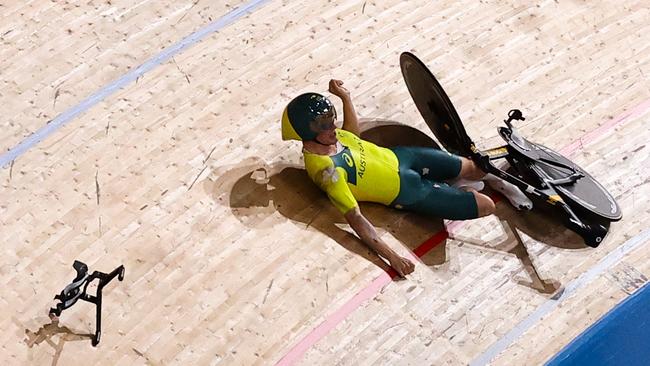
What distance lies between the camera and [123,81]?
6773 millimetres

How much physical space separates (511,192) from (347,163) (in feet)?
3.53

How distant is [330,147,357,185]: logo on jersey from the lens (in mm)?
5828

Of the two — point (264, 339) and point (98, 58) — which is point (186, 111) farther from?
point (264, 339)

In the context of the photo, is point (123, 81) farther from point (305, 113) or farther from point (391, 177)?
point (391, 177)

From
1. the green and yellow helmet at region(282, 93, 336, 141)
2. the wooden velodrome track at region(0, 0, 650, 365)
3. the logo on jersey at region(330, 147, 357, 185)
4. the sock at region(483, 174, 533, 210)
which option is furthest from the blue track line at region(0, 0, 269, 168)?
the sock at region(483, 174, 533, 210)

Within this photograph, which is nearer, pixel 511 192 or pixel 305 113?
pixel 305 113

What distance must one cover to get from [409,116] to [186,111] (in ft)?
4.46

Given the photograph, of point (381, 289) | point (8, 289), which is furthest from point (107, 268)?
point (381, 289)

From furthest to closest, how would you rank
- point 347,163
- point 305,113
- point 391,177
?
point 391,177
point 347,163
point 305,113

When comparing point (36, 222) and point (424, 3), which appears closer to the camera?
point (36, 222)

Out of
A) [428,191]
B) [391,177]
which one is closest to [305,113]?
[391,177]

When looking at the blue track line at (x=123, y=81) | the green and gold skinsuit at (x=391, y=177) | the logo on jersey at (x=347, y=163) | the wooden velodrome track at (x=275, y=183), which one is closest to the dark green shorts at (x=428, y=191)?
the green and gold skinsuit at (x=391, y=177)

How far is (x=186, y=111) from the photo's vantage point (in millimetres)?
6602

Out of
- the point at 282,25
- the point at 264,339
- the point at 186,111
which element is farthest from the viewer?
the point at 282,25
